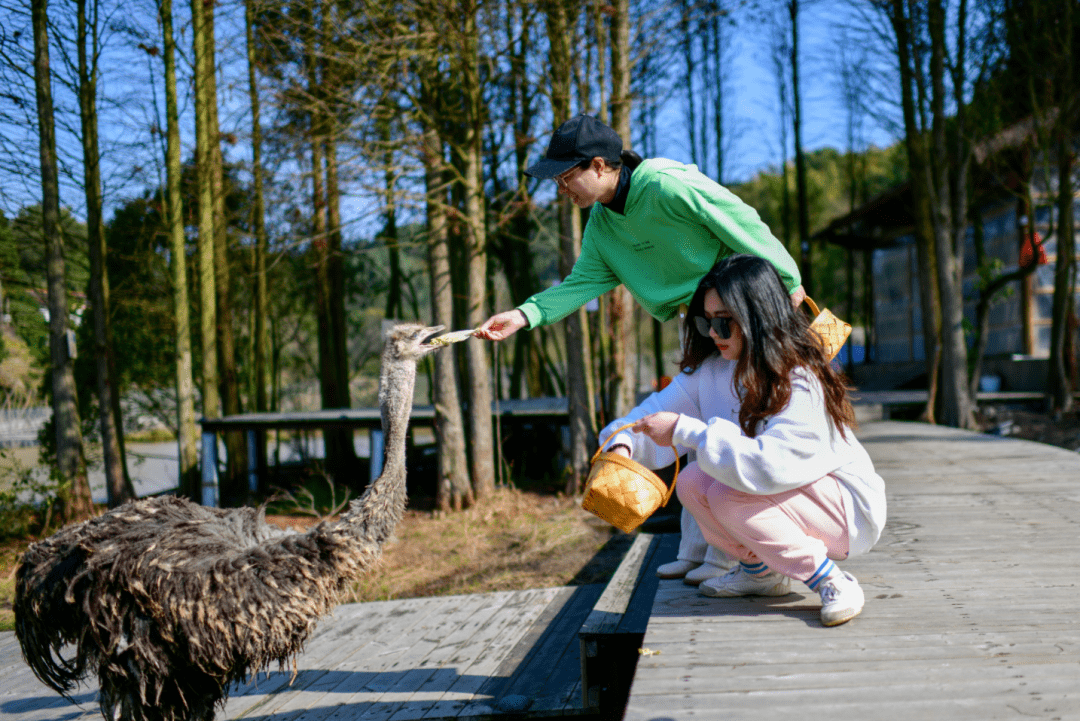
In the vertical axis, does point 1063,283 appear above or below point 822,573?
above

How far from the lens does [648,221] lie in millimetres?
2939

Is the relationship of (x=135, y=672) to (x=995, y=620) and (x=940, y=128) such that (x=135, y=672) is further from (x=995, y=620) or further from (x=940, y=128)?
(x=940, y=128)

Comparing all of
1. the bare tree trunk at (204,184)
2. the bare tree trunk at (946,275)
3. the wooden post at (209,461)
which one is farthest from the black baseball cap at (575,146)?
the bare tree trunk at (946,275)

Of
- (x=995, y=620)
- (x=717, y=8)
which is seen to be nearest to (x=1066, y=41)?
(x=717, y=8)

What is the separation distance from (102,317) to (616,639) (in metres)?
7.22

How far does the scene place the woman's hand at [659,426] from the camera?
2.42 m

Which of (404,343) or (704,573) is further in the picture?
(404,343)

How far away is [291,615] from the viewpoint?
2.91m

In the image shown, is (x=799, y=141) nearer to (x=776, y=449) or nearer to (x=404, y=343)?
(x=404, y=343)

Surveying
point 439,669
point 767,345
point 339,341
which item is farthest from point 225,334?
point 767,345

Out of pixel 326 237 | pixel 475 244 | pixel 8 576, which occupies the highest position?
pixel 326 237

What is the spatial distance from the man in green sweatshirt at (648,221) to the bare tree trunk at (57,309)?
6505mm

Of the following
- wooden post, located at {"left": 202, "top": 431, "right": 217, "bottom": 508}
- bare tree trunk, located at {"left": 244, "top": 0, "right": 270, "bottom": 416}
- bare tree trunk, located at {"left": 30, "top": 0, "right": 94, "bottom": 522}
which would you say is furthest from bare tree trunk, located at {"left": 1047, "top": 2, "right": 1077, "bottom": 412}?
bare tree trunk, located at {"left": 30, "top": 0, "right": 94, "bottom": 522}

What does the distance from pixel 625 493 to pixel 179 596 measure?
1579 mm
